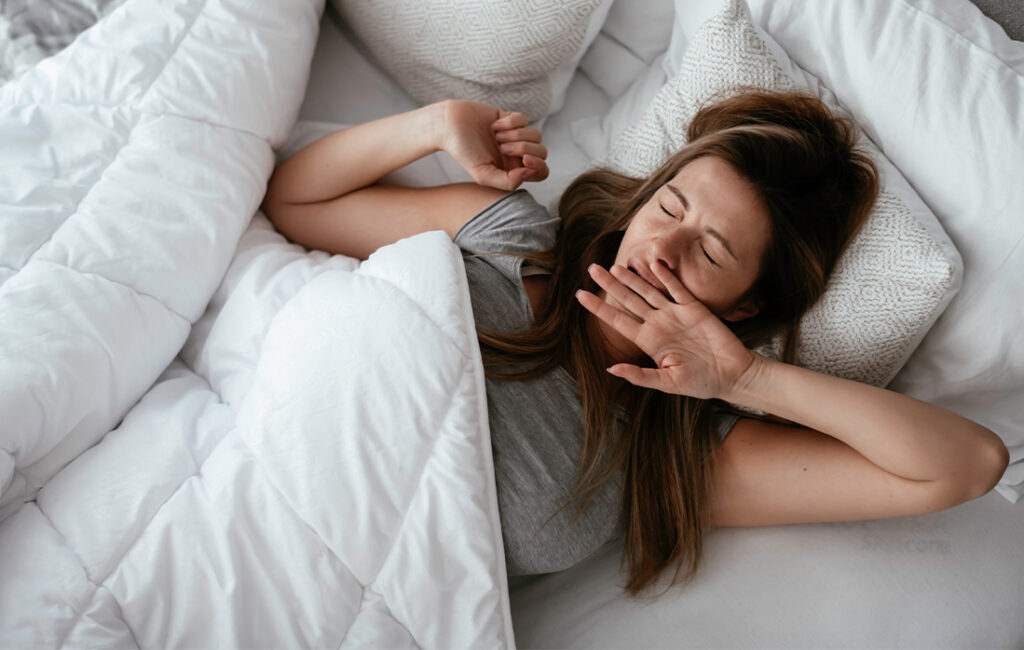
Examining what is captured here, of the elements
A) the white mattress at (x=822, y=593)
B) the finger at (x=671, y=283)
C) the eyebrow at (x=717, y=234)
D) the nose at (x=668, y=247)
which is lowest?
the white mattress at (x=822, y=593)

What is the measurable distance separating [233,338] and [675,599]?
76 cm

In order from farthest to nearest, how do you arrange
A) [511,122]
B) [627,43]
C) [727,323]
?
[627,43] → [511,122] → [727,323]

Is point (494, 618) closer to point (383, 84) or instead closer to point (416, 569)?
point (416, 569)

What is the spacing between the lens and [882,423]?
0.94 meters

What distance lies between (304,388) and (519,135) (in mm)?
596

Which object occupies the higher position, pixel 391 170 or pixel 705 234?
pixel 705 234

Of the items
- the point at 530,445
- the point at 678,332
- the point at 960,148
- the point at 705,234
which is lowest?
the point at 530,445

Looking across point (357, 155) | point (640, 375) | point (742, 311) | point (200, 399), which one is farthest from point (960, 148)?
point (200, 399)

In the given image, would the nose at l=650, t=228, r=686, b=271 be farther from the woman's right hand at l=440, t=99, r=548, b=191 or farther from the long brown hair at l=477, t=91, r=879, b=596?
the woman's right hand at l=440, t=99, r=548, b=191

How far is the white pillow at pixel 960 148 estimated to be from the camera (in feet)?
3.35

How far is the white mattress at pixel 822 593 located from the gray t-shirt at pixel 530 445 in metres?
0.10

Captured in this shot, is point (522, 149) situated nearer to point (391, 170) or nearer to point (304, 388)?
point (391, 170)

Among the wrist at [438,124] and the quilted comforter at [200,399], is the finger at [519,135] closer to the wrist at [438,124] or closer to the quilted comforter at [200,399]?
the wrist at [438,124]

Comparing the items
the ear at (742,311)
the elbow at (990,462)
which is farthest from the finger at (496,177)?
the elbow at (990,462)
